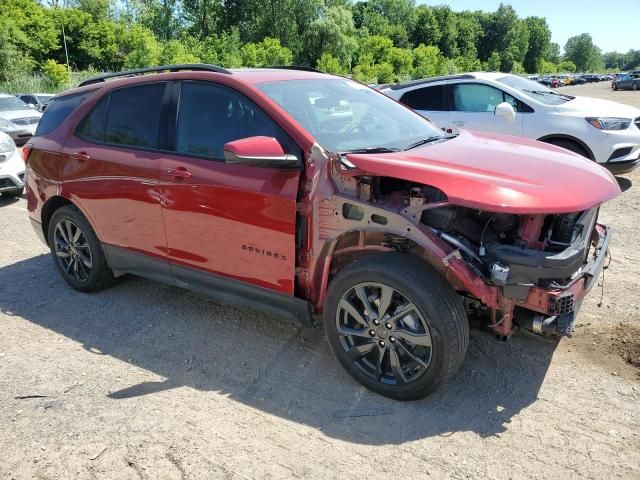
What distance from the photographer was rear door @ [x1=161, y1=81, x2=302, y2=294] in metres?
3.16

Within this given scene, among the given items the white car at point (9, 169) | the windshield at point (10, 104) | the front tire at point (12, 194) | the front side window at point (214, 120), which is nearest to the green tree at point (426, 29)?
the windshield at point (10, 104)

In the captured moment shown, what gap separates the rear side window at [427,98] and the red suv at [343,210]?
14.5 feet

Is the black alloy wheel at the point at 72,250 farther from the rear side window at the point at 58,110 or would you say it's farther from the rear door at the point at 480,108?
the rear door at the point at 480,108

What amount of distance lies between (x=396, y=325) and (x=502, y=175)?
3.23 ft

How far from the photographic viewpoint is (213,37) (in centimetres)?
4447

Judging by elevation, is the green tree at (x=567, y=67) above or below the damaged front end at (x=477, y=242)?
below

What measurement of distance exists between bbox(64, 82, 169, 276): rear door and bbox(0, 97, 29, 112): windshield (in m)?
13.8

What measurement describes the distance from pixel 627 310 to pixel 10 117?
639 inches

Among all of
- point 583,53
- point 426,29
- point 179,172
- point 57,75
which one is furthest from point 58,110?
point 583,53

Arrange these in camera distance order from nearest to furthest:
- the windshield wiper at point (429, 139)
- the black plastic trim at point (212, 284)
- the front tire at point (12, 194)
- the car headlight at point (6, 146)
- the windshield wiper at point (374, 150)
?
the windshield wiper at point (374, 150) → the black plastic trim at point (212, 284) → the windshield wiper at point (429, 139) → the car headlight at point (6, 146) → the front tire at point (12, 194)

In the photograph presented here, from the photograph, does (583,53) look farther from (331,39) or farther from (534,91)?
(534,91)

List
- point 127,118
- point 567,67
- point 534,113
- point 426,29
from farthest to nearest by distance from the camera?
point 567,67 < point 426,29 < point 534,113 < point 127,118

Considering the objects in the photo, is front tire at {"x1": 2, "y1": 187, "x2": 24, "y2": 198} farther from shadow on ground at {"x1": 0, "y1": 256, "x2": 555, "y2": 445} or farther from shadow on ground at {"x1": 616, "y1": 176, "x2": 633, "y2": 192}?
shadow on ground at {"x1": 616, "y1": 176, "x2": 633, "y2": 192}

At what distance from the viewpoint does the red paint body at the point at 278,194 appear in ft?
8.75
